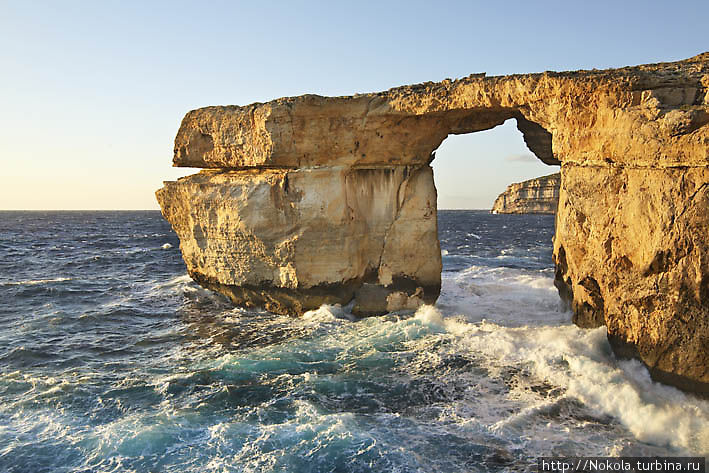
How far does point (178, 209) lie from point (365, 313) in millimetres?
6922

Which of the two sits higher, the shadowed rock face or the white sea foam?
the shadowed rock face

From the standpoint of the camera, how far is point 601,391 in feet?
26.0

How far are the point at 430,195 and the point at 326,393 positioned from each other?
703 centimetres

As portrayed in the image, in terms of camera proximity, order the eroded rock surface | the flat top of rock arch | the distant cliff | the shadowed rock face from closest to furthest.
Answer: the shadowed rock face, the flat top of rock arch, the eroded rock surface, the distant cliff

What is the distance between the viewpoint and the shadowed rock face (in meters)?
7.93

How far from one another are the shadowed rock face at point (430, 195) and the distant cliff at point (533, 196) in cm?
7449

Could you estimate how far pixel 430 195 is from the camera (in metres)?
13.5

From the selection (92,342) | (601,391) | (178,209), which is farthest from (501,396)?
(178,209)

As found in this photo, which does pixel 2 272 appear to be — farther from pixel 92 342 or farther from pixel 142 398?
pixel 142 398

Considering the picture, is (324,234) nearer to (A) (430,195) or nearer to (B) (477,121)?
(A) (430,195)

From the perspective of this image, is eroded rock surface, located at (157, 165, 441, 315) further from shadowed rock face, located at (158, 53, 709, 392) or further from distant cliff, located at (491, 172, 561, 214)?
distant cliff, located at (491, 172, 561, 214)

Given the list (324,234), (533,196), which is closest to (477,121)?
(324,234)

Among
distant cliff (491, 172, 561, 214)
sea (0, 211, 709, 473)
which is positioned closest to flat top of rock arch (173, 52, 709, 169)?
sea (0, 211, 709, 473)

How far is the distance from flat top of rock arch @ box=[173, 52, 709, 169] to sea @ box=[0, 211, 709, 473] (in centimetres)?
409
